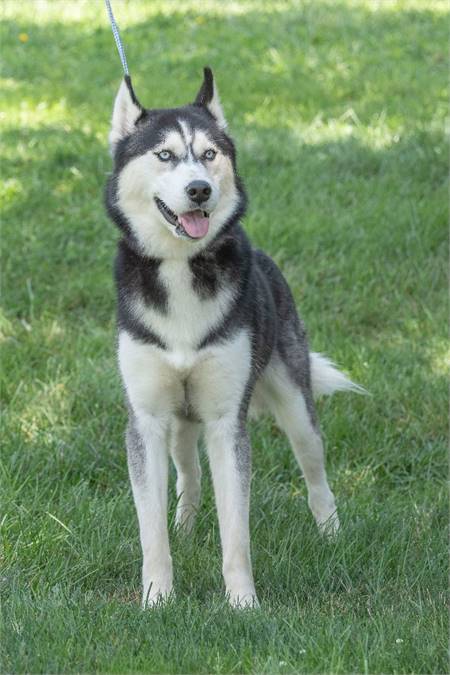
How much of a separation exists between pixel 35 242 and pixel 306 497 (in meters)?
3.03

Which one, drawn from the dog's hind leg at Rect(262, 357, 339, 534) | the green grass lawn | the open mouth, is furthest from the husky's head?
the green grass lawn

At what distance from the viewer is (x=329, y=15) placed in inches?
457

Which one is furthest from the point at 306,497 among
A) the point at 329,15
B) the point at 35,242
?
the point at 329,15

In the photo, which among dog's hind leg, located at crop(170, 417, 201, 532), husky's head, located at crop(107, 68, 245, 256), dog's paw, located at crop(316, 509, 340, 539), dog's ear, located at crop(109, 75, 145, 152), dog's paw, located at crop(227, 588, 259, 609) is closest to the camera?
dog's paw, located at crop(227, 588, 259, 609)

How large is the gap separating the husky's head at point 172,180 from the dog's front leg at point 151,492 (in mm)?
670

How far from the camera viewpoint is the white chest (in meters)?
4.14

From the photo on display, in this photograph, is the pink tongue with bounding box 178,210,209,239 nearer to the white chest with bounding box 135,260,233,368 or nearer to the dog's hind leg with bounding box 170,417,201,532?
the white chest with bounding box 135,260,233,368

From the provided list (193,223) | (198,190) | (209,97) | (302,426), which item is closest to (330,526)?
(302,426)

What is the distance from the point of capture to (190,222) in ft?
13.2

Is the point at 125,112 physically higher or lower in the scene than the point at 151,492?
higher

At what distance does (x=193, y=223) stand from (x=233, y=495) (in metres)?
1.02

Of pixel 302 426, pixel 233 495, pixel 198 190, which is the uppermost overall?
pixel 198 190

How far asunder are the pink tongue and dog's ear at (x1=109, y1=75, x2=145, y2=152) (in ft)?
1.71

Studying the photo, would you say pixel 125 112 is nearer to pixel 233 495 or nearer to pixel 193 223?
pixel 193 223
